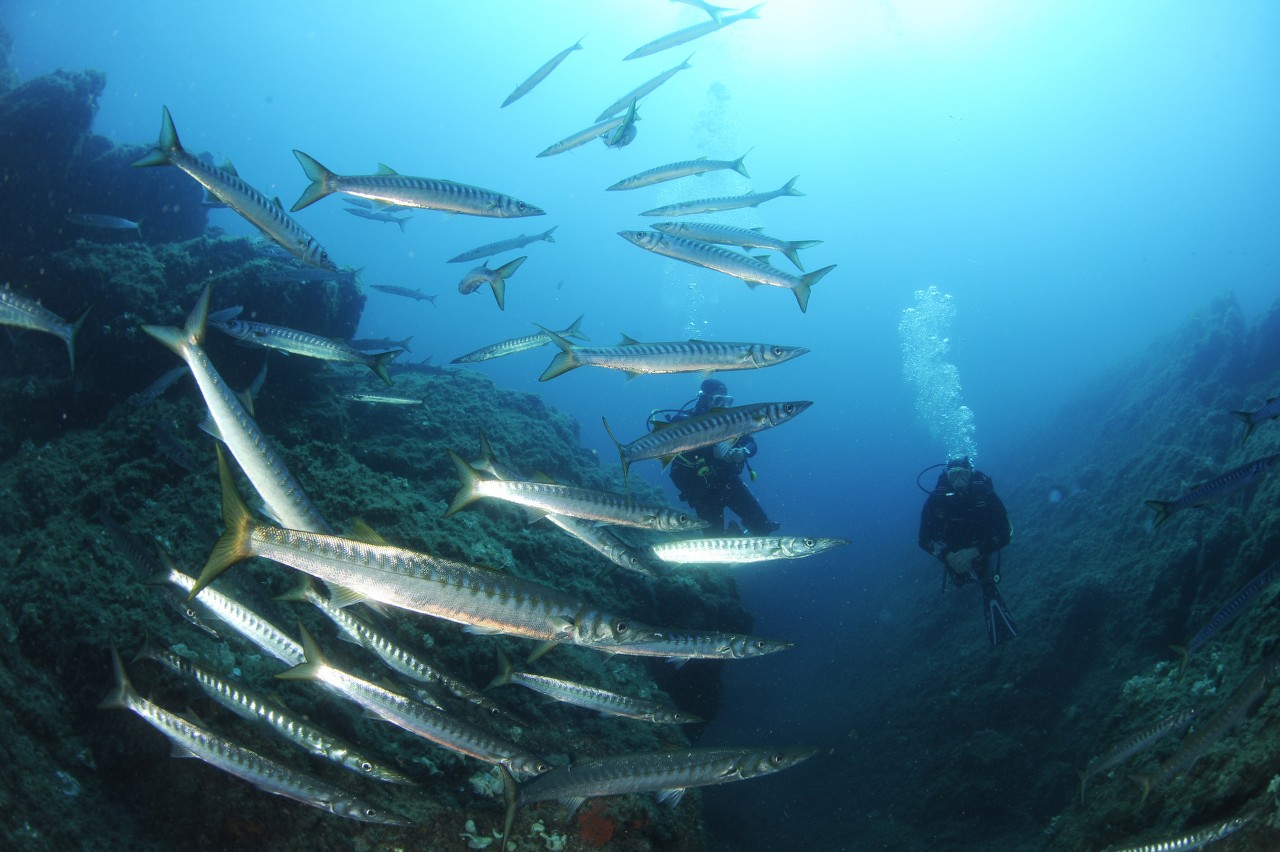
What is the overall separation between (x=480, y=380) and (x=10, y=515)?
11.1m

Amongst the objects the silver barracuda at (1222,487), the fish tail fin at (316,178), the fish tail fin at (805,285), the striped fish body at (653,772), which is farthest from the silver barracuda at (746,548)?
the fish tail fin at (316,178)

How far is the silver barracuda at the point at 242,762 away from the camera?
357 cm

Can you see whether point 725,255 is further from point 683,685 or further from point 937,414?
point 937,414

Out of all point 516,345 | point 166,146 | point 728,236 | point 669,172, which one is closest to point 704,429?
point 728,236

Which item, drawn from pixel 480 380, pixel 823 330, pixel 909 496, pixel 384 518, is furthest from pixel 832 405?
pixel 384 518

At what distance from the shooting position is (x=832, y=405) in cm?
13550

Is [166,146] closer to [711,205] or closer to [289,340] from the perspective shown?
[289,340]

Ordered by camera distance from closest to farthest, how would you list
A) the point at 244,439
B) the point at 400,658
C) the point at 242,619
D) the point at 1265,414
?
the point at 244,439 < the point at 242,619 < the point at 400,658 < the point at 1265,414

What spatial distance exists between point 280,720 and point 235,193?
425 cm

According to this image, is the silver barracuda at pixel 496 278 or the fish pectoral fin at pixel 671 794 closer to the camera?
the fish pectoral fin at pixel 671 794

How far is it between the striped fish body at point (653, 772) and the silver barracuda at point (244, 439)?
8.13 feet

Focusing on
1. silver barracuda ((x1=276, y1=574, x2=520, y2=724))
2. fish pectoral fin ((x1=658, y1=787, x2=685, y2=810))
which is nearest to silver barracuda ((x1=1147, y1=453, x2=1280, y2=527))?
fish pectoral fin ((x1=658, y1=787, x2=685, y2=810))

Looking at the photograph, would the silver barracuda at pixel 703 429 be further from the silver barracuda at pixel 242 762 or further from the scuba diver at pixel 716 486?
the scuba diver at pixel 716 486

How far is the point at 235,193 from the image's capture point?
188 inches
